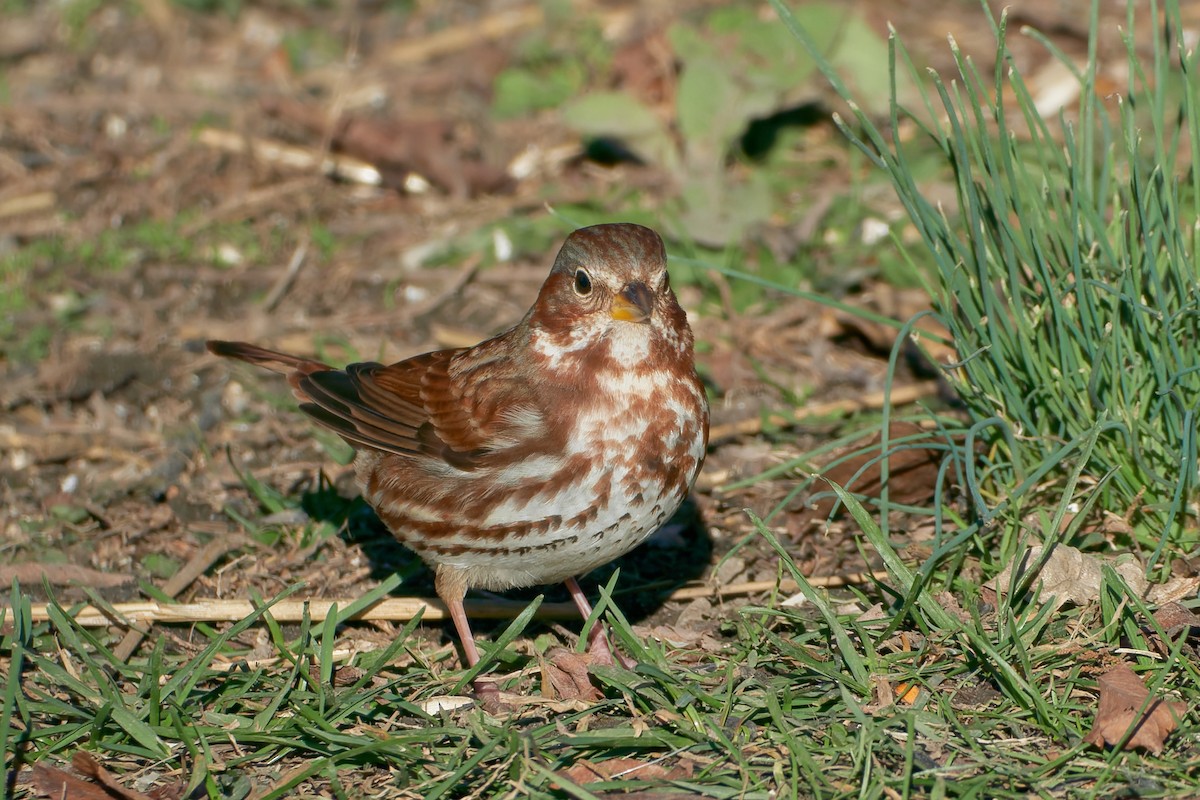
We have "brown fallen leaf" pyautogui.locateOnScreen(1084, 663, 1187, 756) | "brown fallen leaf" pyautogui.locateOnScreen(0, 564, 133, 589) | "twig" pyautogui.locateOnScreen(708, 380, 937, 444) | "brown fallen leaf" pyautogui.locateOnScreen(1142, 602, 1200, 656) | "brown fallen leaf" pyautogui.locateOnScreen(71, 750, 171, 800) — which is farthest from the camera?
"twig" pyautogui.locateOnScreen(708, 380, 937, 444)

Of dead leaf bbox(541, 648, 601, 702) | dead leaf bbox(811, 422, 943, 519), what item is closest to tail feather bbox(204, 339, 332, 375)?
dead leaf bbox(541, 648, 601, 702)

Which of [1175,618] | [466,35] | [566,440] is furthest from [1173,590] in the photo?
[466,35]

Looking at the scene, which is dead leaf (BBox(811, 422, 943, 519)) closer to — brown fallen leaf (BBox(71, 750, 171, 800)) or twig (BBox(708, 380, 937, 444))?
twig (BBox(708, 380, 937, 444))

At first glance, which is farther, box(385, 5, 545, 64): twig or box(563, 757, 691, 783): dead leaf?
box(385, 5, 545, 64): twig

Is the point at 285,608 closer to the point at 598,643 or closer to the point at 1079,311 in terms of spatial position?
the point at 598,643

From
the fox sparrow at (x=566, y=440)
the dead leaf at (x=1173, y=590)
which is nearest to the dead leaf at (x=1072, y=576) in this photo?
the dead leaf at (x=1173, y=590)

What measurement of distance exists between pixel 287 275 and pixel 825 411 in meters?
3.13

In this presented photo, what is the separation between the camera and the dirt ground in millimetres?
5309

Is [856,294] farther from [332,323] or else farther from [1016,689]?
[1016,689]

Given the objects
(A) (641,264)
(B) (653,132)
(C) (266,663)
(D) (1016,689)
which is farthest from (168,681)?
(B) (653,132)

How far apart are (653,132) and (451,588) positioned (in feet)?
12.4

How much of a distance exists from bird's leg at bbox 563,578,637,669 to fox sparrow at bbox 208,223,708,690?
11mm

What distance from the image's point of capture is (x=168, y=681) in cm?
420

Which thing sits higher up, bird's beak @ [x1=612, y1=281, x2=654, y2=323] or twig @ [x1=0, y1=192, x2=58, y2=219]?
bird's beak @ [x1=612, y1=281, x2=654, y2=323]
